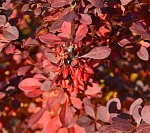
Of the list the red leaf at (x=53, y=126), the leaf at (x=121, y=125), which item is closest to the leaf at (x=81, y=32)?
the leaf at (x=121, y=125)

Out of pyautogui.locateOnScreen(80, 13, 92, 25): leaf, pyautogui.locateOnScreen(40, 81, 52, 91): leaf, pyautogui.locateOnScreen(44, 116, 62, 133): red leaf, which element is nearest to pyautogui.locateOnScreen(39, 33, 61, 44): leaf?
pyautogui.locateOnScreen(80, 13, 92, 25): leaf

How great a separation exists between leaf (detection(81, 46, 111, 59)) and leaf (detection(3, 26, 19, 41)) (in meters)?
0.26

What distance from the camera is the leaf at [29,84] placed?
1.65 metres

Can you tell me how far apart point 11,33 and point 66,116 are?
1.47 ft

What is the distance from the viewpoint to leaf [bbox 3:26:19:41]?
4.45 feet

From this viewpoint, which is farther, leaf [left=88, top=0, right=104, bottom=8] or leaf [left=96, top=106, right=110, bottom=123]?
leaf [left=96, top=106, right=110, bottom=123]

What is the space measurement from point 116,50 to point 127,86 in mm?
345

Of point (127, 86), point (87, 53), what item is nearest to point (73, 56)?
point (87, 53)

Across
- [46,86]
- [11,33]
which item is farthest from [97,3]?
[46,86]

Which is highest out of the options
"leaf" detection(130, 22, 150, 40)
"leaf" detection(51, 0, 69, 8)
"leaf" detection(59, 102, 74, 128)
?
"leaf" detection(51, 0, 69, 8)

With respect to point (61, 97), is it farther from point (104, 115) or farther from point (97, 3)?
point (97, 3)

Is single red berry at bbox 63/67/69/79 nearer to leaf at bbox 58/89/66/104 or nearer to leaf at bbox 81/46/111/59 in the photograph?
leaf at bbox 81/46/111/59

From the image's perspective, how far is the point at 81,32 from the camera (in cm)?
136

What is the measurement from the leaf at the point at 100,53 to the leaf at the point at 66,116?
1.11 feet
